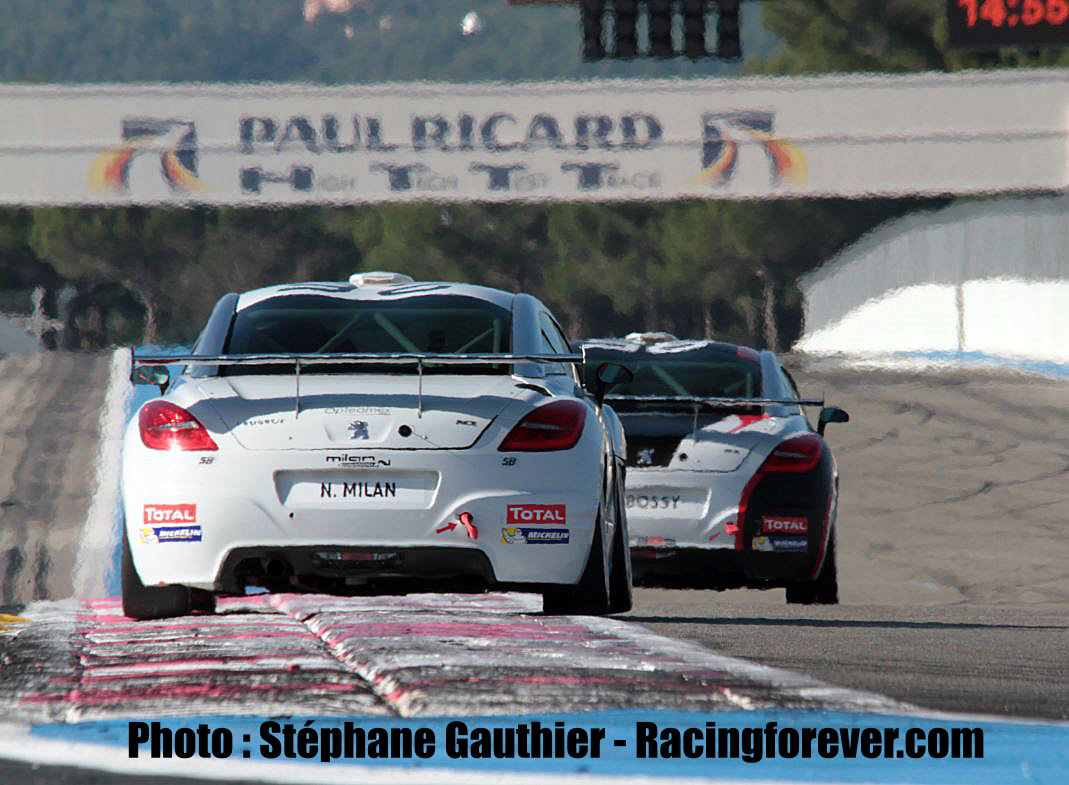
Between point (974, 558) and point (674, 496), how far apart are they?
7.87 metres

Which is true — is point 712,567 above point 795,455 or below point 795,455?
below

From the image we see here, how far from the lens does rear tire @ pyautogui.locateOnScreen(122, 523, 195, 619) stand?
7980 millimetres

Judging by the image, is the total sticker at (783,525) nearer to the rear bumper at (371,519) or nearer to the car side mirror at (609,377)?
the car side mirror at (609,377)

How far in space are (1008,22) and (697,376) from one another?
24.0 meters

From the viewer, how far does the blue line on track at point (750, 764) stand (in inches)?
171

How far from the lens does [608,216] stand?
85062mm

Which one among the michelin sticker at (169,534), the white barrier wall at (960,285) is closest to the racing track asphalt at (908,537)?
the michelin sticker at (169,534)

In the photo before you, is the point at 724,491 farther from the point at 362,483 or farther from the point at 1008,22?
the point at 1008,22

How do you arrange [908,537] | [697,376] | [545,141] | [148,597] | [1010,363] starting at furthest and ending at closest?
[545,141] → [1010,363] → [908,537] → [697,376] → [148,597]

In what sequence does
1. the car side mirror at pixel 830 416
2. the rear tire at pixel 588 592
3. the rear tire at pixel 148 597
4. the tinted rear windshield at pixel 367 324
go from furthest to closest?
the car side mirror at pixel 830 416 → the tinted rear windshield at pixel 367 324 → the rear tire at pixel 148 597 → the rear tire at pixel 588 592

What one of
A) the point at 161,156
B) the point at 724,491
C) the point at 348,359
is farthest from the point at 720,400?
the point at 161,156

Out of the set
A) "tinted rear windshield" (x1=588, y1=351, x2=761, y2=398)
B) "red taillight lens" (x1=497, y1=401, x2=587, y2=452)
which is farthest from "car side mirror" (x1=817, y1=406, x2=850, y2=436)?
"red taillight lens" (x1=497, y1=401, x2=587, y2=452)

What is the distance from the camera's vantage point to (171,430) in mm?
7777

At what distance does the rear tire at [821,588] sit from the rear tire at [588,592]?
3517 mm
